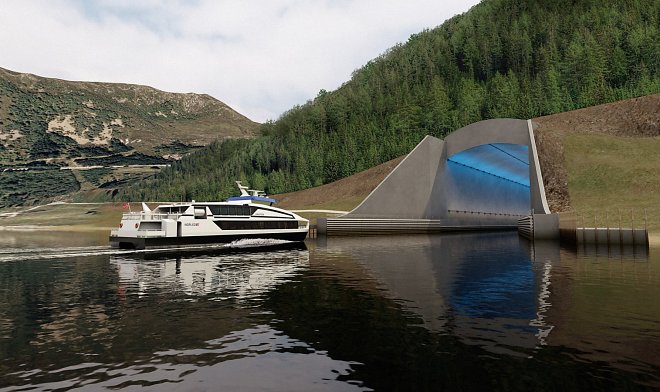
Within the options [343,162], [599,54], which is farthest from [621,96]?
[343,162]

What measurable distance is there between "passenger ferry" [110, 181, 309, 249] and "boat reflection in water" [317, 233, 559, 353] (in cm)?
1163

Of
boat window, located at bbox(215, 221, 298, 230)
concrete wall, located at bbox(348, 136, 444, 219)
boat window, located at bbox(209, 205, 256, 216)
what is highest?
concrete wall, located at bbox(348, 136, 444, 219)

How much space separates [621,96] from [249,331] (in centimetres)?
12444

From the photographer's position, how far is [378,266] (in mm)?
32062

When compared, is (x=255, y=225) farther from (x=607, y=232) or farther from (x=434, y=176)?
(x=434, y=176)

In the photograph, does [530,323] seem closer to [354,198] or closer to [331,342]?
[331,342]

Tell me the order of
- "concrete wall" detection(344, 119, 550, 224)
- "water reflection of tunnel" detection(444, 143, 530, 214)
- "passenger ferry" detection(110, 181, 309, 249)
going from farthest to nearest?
"water reflection of tunnel" detection(444, 143, 530, 214) < "concrete wall" detection(344, 119, 550, 224) < "passenger ferry" detection(110, 181, 309, 249)

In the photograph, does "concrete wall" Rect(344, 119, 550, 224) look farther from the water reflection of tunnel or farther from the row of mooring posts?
the row of mooring posts

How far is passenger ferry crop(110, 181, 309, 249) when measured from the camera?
4319cm

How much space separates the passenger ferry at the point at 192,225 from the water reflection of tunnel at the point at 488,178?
37.9 m

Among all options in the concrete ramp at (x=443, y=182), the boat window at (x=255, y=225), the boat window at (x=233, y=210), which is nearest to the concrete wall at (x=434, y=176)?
the concrete ramp at (x=443, y=182)

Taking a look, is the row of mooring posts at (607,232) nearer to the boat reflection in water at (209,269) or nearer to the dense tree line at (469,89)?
the boat reflection in water at (209,269)

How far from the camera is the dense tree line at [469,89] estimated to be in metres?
124

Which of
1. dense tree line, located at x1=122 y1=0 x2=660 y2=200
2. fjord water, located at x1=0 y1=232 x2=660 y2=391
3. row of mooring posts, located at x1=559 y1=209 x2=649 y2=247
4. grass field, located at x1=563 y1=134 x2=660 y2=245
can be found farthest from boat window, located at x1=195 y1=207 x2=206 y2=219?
dense tree line, located at x1=122 y1=0 x2=660 y2=200
